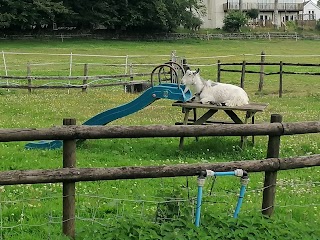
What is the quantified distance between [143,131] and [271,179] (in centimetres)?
148

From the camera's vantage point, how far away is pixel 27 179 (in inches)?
209

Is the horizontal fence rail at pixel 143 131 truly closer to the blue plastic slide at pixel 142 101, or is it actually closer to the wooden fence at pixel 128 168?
the wooden fence at pixel 128 168

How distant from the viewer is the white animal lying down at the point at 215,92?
39.3ft

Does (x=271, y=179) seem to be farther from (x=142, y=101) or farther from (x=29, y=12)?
(x=29, y=12)

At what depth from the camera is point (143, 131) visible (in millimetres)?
5723

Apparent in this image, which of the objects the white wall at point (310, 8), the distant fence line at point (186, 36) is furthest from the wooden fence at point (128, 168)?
the white wall at point (310, 8)

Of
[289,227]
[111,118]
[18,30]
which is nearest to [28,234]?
[289,227]

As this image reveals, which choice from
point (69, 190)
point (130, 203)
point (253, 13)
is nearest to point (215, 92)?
point (130, 203)

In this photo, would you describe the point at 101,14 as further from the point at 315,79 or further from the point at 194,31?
the point at 315,79

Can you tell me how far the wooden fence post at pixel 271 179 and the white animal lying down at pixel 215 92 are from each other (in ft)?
19.0

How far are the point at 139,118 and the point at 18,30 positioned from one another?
165ft

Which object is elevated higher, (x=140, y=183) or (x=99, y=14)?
(x=99, y=14)

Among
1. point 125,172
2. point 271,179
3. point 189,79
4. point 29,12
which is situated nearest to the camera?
point 125,172

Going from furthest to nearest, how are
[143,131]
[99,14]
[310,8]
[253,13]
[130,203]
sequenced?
[310,8] < [253,13] < [99,14] < [130,203] < [143,131]
